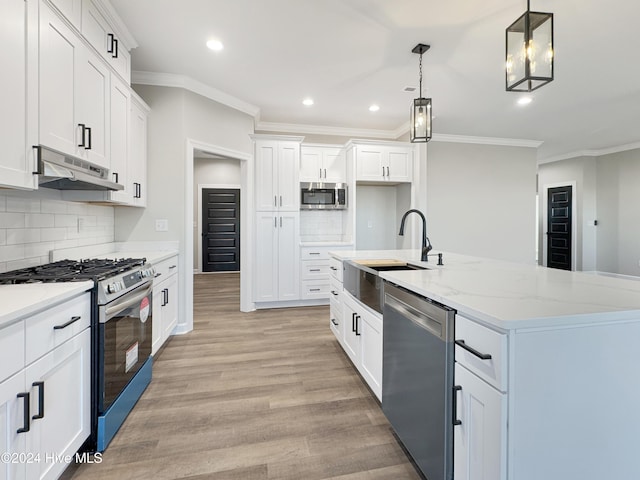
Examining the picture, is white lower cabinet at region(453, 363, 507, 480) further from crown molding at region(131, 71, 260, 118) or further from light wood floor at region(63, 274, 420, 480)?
crown molding at region(131, 71, 260, 118)

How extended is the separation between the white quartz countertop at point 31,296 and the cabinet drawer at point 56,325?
39 millimetres

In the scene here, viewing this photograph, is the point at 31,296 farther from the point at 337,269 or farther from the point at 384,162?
the point at 384,162

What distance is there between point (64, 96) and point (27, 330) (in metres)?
1.44

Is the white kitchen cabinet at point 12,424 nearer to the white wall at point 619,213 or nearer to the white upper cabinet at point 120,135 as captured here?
the white upper cabinet at point 120,135

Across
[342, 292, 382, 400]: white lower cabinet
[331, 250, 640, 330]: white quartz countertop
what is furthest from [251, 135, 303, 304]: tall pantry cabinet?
[331, 250, 640, 330]: white quartz countertop

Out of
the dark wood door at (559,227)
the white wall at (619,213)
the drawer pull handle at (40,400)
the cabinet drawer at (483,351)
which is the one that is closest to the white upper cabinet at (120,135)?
the drawer pull handle at (40,400)

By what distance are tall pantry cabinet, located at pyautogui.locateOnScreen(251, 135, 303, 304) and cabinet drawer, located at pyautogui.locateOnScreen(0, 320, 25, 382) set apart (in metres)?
3.24

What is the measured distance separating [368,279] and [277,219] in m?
2.62

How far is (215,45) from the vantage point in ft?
9.25

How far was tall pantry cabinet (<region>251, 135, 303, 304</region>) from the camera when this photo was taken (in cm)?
439

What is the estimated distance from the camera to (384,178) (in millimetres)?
4895

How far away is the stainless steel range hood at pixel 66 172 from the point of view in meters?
1.63

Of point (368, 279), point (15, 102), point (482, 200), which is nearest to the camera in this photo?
point (15, 102)

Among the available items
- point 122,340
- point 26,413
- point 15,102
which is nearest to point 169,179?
point 15,102
